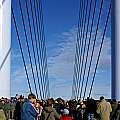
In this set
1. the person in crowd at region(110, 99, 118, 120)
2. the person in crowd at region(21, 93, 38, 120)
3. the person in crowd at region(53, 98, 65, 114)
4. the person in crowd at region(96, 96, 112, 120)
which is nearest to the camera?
the person in crowd at region(21, 93, 38, 120)

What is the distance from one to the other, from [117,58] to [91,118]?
1764 mm

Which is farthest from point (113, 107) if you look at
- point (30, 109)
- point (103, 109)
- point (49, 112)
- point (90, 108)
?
point (30, 109)

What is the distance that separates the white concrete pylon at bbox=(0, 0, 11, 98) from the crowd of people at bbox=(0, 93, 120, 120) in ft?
1.74

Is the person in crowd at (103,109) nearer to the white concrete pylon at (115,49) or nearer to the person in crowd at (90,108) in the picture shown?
the person in crowd at (90,108)

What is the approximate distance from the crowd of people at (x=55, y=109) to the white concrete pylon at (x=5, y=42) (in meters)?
0.53

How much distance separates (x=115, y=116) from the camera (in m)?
14.6

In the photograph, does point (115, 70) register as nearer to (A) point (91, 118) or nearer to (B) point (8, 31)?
(A) point (91, 118)

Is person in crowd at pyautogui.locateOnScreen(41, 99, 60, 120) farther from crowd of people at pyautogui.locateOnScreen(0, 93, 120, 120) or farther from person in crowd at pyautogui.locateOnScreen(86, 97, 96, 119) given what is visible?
person in crowd at pyautogui.locateOnScreen(86, 97, 96, 119)

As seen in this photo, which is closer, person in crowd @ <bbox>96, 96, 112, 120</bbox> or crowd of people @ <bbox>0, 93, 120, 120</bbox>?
crowd of people @ <bbox>0, 93, 120, 120</bbox>

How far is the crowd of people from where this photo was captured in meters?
10.1

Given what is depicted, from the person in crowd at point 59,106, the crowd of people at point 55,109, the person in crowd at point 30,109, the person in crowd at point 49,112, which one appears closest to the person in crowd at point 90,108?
the crowd of people at point 55,109

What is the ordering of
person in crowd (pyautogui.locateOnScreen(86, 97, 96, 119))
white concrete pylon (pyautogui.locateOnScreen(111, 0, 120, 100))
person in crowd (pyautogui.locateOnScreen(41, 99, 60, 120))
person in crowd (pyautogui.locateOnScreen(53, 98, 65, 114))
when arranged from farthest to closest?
person in crowd (pyautogui.locateOnScreen(53, 98, 65, 114))
white concrete pylon (pyautogui.locateOnScreen(111, 0, 120, 100))
person in crowd (pyautogui.locateOnScreen(86, 97, 96, 119))
person in crowd (pyautogui.locateOnScreen(41, 99, 60, 120))

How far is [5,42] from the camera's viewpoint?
11.8 metres

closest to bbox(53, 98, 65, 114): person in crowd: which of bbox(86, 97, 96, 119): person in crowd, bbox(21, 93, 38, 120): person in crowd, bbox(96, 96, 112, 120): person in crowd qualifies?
bbox(86, 97, 96, 119): person in crowd
